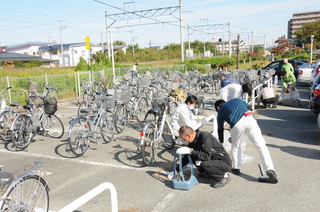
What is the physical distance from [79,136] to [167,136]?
1718 mm

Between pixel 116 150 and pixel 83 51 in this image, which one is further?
pixel 83 51

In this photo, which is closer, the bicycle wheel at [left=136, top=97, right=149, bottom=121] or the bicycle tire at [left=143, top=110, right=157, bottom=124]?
the bicycle tire at [left=143, top=110, right=157, bottom=124]

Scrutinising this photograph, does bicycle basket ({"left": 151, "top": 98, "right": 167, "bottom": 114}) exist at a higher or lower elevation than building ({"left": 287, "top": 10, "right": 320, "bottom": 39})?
lower

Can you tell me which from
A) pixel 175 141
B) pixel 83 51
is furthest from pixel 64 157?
pixel 83 51

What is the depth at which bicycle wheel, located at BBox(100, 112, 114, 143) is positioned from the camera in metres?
6.26

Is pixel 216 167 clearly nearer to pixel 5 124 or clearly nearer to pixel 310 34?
pixel 5 124

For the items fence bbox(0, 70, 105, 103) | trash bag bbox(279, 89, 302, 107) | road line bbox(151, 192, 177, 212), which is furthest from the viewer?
fence bbox(0, 70, 105, 103)

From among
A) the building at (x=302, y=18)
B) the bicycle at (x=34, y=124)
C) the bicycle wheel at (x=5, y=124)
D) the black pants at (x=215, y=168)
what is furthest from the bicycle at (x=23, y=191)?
the building at (x=302, y=18)

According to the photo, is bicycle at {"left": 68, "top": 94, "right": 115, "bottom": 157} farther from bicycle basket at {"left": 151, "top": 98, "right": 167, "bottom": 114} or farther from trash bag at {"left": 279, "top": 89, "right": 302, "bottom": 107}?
trash bag at {"left": 279, "top": 89, "right": 302, "bottom": 107}

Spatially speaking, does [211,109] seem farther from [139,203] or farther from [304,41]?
[304,41]

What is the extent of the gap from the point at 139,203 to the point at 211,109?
7074mm

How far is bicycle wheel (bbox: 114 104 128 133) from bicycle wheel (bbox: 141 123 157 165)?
2170 mm

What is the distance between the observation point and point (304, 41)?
6334 centimetres

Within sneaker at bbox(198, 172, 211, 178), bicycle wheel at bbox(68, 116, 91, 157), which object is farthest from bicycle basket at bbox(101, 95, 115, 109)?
sneaker at bbox(198, 172, 211, 178)
